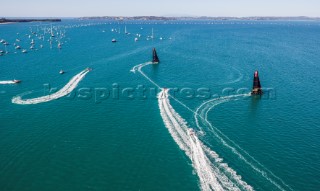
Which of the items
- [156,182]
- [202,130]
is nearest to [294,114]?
[202,130]

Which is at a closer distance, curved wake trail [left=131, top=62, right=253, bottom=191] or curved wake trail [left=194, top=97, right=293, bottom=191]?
curved wake trail [left=131, top=62, right=253, bottom=191]

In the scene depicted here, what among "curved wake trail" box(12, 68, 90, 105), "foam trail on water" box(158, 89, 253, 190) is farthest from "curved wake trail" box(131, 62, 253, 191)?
"curved wake trail" box(12, 68, 90, 105)

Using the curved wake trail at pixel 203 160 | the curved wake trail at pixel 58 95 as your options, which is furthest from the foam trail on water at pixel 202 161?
the curved wake trail at pixel 58 95

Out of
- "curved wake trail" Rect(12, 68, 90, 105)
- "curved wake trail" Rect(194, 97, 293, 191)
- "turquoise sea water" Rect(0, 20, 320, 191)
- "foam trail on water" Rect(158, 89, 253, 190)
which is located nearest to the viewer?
"foam trail on water" Rect(158, 89, 253, 190)

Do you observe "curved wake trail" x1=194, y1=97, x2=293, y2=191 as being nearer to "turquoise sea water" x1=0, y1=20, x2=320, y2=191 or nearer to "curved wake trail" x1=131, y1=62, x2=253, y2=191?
"turquoise sea water" x1=0, y1=20, x2=320, y2=191

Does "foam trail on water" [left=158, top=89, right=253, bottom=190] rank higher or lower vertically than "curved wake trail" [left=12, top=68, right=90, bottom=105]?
lower

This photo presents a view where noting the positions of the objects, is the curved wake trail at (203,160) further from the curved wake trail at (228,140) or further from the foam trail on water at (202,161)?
the curved wake trail at (228,140)

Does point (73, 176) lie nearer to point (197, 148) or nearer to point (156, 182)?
point (156, 182)
